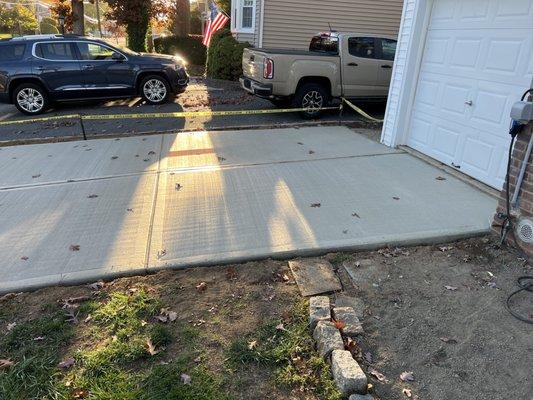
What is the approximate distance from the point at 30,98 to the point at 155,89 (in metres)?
3.03

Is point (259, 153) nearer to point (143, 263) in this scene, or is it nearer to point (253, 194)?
point (253, 194)

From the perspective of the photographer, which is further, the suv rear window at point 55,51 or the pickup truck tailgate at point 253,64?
the suv rear window at point 55,51

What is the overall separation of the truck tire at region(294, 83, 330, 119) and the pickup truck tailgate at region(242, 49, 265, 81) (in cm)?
98

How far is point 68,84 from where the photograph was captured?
10.6 metres

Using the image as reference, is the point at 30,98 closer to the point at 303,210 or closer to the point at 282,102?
the point at 282,102

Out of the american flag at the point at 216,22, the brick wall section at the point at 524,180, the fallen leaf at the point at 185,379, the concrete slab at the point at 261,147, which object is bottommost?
the fallen leaf at the point at 185,379

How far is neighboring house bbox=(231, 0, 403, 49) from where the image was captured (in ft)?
49.6

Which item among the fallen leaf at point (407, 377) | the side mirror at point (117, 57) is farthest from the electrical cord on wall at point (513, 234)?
the side mirror at point (117, 57)

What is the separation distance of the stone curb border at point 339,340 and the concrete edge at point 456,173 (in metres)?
3.16

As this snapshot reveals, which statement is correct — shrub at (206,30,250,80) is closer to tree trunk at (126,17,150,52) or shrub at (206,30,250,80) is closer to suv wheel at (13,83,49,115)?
tree trunk at (126,17,150,52)

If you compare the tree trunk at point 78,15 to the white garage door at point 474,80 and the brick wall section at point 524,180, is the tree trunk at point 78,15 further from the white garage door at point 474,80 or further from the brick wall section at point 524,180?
the brick wall section at point 524,180

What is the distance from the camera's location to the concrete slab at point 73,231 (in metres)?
3.76

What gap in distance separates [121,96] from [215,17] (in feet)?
21.0

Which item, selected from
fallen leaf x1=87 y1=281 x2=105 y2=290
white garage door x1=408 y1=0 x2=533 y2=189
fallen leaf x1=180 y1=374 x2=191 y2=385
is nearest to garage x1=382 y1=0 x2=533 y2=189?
white garage door x1=408 y1=0 x2=533 y2=189
